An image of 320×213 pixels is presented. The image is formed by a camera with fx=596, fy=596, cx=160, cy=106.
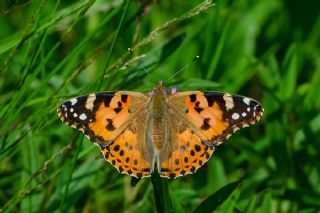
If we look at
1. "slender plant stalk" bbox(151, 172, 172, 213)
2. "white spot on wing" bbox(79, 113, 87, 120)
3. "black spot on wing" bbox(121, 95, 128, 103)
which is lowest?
"slender plant stalk" bbox(151, 172, 172, 213)

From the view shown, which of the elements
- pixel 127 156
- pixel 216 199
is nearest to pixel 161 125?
pixel 127 156

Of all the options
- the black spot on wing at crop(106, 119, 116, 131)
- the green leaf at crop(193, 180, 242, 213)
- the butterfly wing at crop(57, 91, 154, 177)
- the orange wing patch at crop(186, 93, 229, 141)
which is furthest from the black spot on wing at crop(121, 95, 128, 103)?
the green leaf at crop(193, 180, 242, 213)

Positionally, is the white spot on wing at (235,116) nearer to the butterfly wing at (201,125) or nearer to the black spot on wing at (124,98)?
the butterfly wing at (201,125)

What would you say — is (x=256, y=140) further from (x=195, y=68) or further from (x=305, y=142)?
(x=195, y=68)

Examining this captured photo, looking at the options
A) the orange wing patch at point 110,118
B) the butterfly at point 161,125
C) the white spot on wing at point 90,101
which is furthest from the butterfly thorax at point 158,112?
the white spot on wing at point 90,101

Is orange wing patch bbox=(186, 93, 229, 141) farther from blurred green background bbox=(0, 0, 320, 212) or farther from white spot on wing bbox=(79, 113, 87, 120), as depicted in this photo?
white spot on wing bbox=(79, 113, 87, 120)

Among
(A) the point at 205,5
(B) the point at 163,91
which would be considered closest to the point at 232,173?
(B) the point at 163,91
